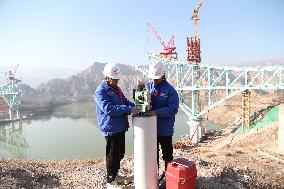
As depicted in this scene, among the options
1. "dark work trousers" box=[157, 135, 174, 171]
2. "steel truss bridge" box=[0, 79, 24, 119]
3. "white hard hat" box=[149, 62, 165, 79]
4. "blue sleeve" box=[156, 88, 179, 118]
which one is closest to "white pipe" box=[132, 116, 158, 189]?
"blue sleeve" box=[156, 88, 179, 118]

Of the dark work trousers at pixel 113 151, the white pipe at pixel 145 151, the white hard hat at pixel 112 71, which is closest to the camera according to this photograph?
the white pipe at pixel 145 151

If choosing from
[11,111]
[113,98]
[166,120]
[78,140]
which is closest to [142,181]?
[166,120]

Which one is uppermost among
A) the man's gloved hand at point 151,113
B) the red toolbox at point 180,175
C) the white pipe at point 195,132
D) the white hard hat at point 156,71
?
the white hard hat at point 156,71

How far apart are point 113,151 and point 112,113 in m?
0.81

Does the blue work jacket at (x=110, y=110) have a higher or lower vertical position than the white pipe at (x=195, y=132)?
higher

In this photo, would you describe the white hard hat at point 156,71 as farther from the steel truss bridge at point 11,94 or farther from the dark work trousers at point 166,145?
the steel truss bridge at point 11,94

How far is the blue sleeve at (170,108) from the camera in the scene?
481 cm

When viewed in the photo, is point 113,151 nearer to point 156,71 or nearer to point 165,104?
point 165,104

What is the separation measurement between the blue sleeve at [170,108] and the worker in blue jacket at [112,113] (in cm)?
41

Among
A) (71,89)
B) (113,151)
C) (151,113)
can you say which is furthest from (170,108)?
(71,89)

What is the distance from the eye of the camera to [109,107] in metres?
4.71

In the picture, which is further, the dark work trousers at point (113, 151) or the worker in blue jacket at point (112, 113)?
the dark work trousers at point (113, 151)

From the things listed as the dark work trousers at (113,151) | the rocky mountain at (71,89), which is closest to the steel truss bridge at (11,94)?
the rocky mountain at (71,89)

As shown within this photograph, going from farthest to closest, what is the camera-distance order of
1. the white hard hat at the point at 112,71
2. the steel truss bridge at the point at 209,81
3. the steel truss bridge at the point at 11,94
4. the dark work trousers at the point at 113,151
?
the steel truss bridge at the point at 11,94
the steel truss bridge at the point at 209,81
the dark work trousers at the point at 113,151
the white hard hat at the point at 112,71
